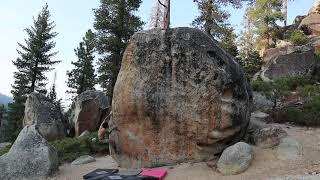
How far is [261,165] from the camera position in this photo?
10500 mm

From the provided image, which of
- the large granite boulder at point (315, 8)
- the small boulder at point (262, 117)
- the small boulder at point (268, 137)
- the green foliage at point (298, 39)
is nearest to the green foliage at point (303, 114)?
the small boulder at point (262, 117)

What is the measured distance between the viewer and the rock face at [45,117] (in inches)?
902

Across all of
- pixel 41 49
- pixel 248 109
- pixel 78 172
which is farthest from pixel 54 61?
pixel 248 109

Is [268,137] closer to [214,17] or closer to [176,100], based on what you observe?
[176,100]

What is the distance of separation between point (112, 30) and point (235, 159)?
912 inches

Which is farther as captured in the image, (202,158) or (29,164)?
(29,164)

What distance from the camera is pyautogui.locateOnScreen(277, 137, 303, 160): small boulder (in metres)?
10.8

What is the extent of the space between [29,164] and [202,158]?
17.0 feet

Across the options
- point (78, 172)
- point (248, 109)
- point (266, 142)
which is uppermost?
point (248, 109)

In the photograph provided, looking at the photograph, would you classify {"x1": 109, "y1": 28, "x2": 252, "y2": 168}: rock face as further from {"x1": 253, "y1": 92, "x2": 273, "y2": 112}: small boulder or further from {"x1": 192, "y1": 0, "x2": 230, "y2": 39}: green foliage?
{"x1": 192, "y1": 0, "x2": 230, "y2": 39}: green foliage

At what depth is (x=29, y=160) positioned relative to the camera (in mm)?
12500

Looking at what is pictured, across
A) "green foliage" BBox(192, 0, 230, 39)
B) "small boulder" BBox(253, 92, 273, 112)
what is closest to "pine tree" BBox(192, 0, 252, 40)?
"green foliage" BBox(192, 0, 230, 39)

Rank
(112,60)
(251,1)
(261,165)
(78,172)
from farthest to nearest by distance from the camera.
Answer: (112,60), (251,1), (78,172), (261,165)

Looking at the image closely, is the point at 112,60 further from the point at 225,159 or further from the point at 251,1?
the point at 225,159
